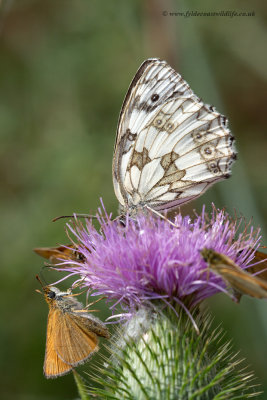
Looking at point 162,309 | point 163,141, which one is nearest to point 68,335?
point 162,309

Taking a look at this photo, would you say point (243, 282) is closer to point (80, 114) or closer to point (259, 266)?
point (259, 266)

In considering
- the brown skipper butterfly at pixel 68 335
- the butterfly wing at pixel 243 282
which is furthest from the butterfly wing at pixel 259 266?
the brown skipper butterfly at pixel 68 335

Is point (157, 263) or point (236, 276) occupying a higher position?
point (157, 263)

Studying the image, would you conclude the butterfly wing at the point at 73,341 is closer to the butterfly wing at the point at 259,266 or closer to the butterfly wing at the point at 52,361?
the butterfly wing at the point at 52,361

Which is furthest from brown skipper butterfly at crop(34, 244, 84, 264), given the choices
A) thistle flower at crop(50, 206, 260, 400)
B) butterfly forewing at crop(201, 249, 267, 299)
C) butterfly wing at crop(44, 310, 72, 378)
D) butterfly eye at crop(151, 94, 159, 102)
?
butterfly eye at crop(151, 94, 159, 102)

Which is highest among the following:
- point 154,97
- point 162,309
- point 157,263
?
point 154,97

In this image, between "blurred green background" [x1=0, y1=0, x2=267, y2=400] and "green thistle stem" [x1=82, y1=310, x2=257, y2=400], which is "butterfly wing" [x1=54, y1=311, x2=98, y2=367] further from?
"blurred green background" [x1=0, y1=0, x2=267, y2=400]
